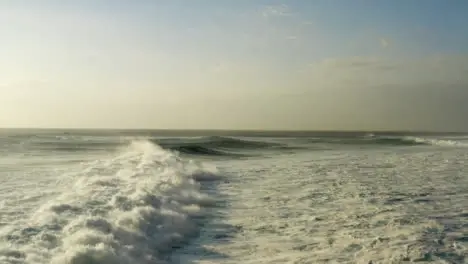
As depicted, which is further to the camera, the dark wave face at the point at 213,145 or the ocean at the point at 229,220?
the dark wave face at the point at 213,145

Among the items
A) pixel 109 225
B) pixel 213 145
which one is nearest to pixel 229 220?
pixel 109 225

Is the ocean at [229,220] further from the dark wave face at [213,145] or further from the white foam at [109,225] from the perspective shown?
the dark wave face at [213,145]

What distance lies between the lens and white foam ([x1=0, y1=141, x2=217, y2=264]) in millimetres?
5922

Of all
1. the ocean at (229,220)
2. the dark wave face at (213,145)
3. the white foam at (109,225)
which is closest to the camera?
the white foam at (109,225)

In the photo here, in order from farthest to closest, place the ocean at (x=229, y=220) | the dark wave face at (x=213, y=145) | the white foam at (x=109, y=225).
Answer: the dark wave face at (x=213, y=145)
the ocean at (x=229, y=220)
the white foam at (x=109, y=225)

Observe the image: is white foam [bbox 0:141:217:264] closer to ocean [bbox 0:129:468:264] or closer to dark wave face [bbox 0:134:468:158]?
ocean [bbox 0:129:468:264]

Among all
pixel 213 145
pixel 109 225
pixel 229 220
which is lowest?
pixel 229 220

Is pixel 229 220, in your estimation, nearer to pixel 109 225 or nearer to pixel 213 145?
pixel 109 225

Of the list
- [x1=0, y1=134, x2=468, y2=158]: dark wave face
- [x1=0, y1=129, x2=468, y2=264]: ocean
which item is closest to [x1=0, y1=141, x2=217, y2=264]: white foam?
[x1=0, y1=129, x2=468, y2=264]: ocean

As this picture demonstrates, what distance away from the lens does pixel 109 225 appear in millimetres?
7430

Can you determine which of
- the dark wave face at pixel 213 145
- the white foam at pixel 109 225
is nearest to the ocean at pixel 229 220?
the white foam at pixel 109 225

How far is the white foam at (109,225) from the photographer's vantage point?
5.92 metres

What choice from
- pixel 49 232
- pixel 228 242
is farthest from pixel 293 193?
pixel 49 232

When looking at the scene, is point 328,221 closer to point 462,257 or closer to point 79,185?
point 462,257
